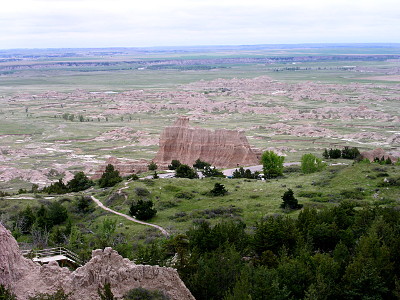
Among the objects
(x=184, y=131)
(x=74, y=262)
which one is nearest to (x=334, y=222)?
(x=74, y=262)

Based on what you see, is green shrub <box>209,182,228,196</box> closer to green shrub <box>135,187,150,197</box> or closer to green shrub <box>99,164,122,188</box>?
green shrub <box>135,187,150,197</box>

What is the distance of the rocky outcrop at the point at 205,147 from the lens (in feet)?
220

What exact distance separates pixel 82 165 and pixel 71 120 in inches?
1818

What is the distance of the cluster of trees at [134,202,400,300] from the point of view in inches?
732

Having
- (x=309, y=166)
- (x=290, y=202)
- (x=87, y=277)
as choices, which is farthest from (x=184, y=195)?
(x=87, y=277)

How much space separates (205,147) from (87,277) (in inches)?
2012

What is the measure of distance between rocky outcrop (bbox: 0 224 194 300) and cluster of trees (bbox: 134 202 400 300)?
1.71 meters

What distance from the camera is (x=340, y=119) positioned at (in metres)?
114

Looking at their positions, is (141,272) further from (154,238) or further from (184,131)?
(184,131)

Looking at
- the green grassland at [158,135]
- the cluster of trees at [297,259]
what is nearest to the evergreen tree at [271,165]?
the green grassland at [158,135]

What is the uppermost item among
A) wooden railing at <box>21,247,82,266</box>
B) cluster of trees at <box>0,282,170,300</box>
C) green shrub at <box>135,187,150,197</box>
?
cluster of trees at <box>0,282,170,300</box>

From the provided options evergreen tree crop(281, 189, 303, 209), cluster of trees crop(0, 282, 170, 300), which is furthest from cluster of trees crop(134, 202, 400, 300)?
evergreen tree crop(281, 189, 303, 209)

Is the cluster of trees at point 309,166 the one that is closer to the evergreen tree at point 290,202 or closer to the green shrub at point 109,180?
the evergreen tree at point 290,202

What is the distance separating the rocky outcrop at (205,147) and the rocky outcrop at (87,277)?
48296 mm
